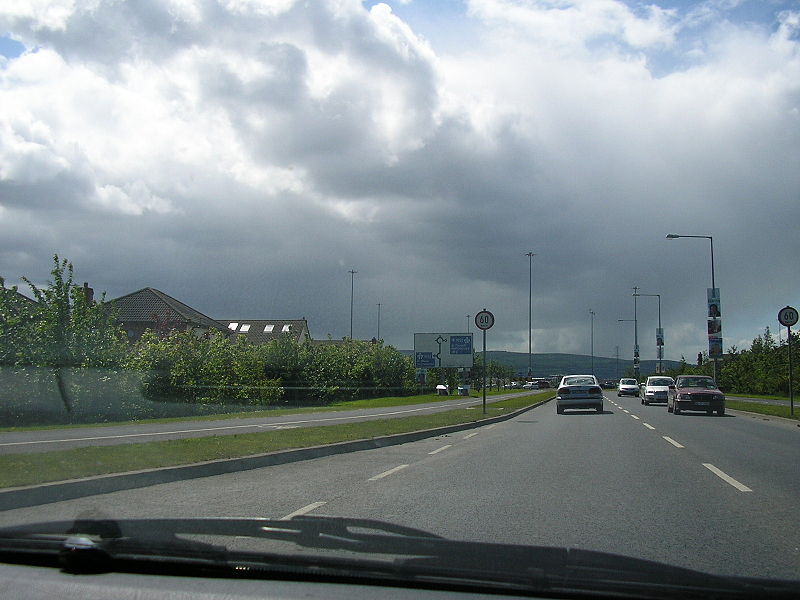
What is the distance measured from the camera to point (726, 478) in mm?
10047

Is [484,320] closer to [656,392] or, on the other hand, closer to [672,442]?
[672,442]

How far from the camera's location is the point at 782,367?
171 feet

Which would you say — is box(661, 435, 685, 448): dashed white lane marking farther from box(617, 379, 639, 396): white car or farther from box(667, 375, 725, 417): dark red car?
box(617, 379, 639, 396): white car

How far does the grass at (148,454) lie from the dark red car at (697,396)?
15192 mm

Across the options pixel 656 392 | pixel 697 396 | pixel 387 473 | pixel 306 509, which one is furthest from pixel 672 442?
pixel 656 392

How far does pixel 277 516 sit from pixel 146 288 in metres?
66.5

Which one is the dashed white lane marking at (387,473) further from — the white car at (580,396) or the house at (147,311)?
the house at (147,311)

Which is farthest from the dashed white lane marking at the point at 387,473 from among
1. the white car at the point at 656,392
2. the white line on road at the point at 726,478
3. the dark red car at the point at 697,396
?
the white car at the point at 656,392

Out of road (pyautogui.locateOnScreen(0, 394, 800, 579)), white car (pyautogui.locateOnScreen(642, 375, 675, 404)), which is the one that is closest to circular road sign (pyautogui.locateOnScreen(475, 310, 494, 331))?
road (pyautogui.locateOnScreen(0, 394, 800, 579))

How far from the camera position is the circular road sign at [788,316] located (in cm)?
2430

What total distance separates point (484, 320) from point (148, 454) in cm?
1651

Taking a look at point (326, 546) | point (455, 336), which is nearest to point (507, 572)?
point (326, 546)

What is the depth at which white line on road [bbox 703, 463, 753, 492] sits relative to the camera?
916cm

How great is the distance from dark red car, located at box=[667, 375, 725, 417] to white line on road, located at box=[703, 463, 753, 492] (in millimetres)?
17033
